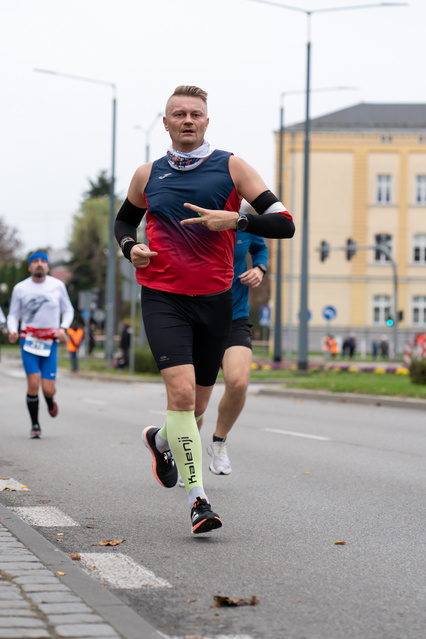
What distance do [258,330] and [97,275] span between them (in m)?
19.4

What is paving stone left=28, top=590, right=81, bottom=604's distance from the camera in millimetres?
4039

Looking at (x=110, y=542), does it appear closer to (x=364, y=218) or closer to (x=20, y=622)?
(x=20, y=622)

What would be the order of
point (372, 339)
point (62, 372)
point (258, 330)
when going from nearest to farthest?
1. point (62, 372)
2. point (372, 339)
3. point (258, 330)

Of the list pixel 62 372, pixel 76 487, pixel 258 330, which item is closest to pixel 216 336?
pixel 76 487

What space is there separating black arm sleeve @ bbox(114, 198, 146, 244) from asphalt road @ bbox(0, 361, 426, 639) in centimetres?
161

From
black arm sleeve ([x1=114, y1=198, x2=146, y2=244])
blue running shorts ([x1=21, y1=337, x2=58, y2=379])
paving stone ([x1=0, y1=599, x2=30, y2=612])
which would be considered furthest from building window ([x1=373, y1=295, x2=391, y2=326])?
paving stone ([x1=0, y1=599, x2=30, y2=612])

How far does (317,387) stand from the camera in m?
21.7

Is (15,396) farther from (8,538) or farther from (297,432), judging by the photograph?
(8,538)

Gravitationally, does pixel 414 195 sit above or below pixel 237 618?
above

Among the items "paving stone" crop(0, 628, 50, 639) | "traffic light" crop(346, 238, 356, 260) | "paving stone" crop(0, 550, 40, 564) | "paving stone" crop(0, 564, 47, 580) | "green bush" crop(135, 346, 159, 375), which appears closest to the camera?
"paving stone" crop(0, 628, 50, 639)

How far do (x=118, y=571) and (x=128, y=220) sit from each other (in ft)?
6.65

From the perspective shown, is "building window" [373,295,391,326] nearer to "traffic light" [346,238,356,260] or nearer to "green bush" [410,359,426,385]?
"traffic light" [346,238,356,260]

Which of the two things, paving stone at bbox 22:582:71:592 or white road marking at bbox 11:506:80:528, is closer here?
paving stone at bbox 22:582:71:592

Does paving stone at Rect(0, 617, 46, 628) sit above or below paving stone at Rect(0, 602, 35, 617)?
above
